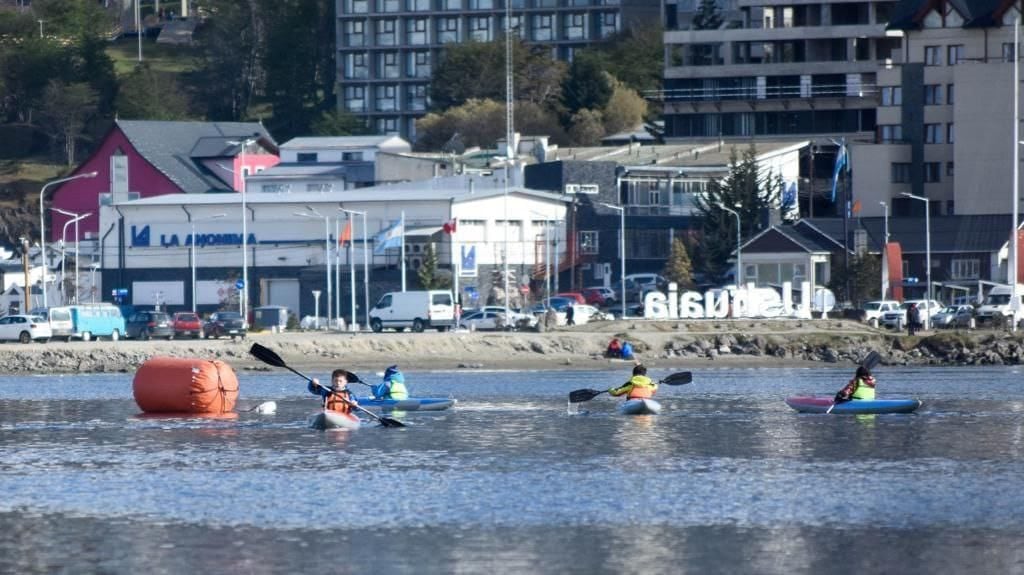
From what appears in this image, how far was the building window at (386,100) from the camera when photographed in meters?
169

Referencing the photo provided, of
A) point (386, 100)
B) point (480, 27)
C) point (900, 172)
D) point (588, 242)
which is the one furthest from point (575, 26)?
point (900, 172)

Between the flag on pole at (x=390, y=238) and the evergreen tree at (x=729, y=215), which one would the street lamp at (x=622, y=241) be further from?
the flag on pole at (x=390, y=238)

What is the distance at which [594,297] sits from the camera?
10456cm

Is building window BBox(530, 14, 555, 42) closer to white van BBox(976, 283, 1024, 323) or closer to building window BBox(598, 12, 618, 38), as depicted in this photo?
building window BBox(598, 12, 618, 38)

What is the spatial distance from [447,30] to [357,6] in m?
7.85

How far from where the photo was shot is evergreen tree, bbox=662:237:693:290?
10038 cm

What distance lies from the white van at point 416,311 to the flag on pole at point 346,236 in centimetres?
578

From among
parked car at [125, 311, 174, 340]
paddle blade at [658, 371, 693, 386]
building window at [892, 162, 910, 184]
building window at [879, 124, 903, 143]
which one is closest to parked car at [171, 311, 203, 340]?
parked car at [125, 311, 174, 340]

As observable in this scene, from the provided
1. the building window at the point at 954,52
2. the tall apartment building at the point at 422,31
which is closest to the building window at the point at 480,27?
the tall apartment building at the point at 422,31

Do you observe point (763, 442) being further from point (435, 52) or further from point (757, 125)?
point (435, 52)

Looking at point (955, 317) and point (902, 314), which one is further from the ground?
point (902, 314)

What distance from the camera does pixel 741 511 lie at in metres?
32.5

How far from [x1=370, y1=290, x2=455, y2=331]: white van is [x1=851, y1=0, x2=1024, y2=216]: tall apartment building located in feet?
101

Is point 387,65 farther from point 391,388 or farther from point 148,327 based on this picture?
point 391,388
